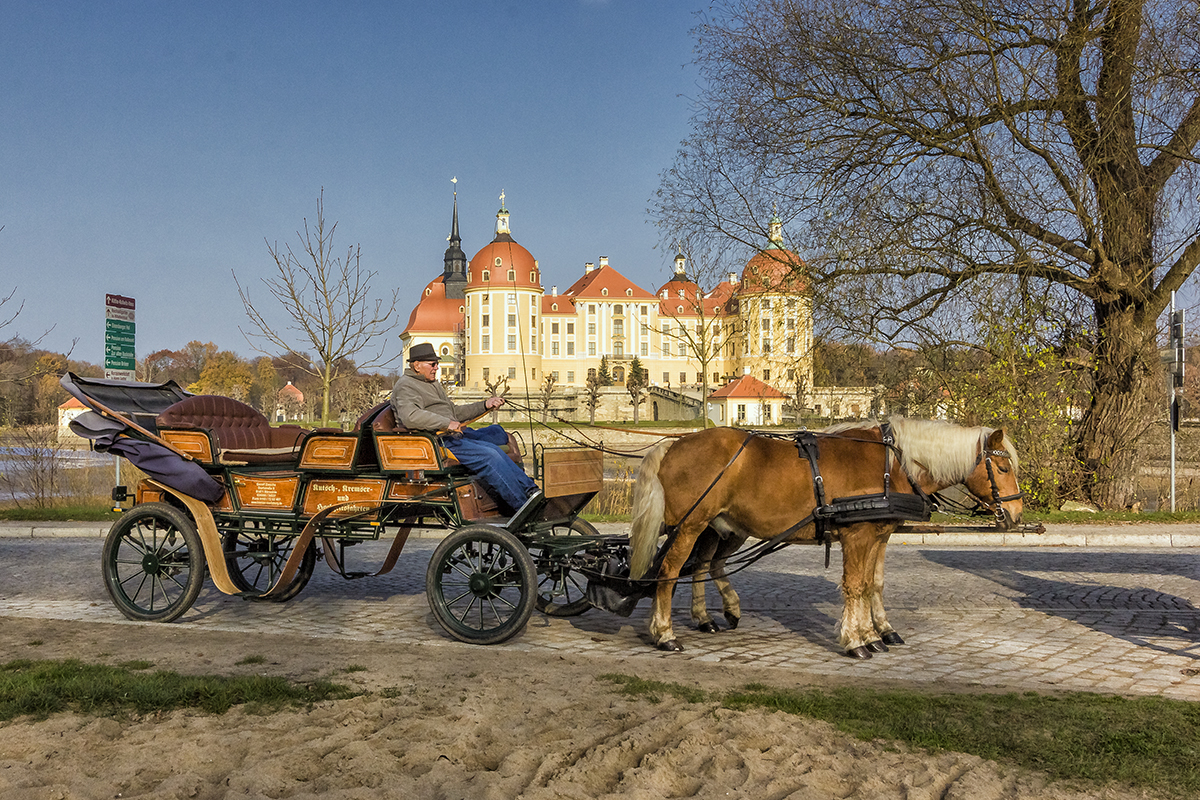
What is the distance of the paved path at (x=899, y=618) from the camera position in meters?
6.23

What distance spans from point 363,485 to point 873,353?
11307 millimetres

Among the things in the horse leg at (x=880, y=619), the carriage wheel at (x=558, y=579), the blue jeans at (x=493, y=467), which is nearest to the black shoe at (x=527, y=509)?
the blue jeans at (x=493, y=467)

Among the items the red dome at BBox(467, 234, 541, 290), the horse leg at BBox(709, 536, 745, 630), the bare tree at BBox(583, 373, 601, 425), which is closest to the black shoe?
the horse leg at BBox(709, 536, 745, 630)

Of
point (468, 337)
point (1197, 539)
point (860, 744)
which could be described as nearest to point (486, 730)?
point (860, 744)

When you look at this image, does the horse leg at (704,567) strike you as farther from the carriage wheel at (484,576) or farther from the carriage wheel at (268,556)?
the carriage wheel at (268,556)

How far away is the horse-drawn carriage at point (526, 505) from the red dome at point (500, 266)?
8307 cm

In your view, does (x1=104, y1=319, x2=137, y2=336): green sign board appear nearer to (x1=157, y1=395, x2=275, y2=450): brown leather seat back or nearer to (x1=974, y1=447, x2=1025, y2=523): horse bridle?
(x1=157, y1=395, x2=275, y2=450): brown leather seat back

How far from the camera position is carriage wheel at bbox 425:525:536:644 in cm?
666

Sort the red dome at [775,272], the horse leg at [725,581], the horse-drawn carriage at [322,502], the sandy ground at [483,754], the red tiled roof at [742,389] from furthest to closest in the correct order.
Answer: the red tiled roof at [742,389] → the red dome at [775,272] → the horse leg at [725,581] → the horse-drawn carriage at [322,502] → the sandy ground at [483,754]

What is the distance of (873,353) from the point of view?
16625 millimetres

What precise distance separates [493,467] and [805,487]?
2.23 metres

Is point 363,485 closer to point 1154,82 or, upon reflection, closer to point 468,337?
point 1154,82

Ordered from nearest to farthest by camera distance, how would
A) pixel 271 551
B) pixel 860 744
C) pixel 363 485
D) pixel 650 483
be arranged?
pixel 860 744 → pixel 650 483 → pixel 363 485 → pixel 271 551

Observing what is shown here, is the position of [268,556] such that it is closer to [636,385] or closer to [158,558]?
[158,558]
